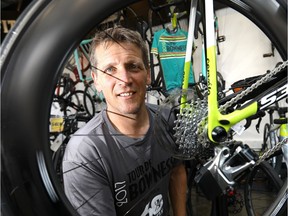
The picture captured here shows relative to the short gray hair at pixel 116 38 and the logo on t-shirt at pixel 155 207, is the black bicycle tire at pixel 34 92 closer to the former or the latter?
the short gray hair at pixel 116 38

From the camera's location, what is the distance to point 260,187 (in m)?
1.12

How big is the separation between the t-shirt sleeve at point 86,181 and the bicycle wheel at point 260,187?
2.27 feet

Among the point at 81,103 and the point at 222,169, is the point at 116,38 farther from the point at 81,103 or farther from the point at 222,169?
the point at 81,103

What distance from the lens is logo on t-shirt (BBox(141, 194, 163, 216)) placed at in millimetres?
606

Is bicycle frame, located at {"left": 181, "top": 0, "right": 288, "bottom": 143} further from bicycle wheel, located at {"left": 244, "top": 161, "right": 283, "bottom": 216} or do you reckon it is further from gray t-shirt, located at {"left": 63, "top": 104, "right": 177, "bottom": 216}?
bicycle wheel, located at {"left": 244, "top": 161, "right": 283, "bottom": 216}

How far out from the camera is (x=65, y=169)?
503 mm

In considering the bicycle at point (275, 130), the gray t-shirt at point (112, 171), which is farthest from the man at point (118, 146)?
the bicycle at point (275, 130)

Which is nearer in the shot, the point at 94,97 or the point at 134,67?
the point at 134,67

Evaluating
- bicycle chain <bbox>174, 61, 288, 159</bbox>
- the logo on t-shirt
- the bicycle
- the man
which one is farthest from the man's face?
the bicycle

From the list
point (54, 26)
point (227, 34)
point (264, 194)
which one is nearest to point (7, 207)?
point (54, 26)

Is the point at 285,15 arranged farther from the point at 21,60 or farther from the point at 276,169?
the point at 276,169

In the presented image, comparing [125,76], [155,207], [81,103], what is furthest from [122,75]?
[81,103]

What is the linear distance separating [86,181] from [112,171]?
0.06m

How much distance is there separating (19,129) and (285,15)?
1.32ft
